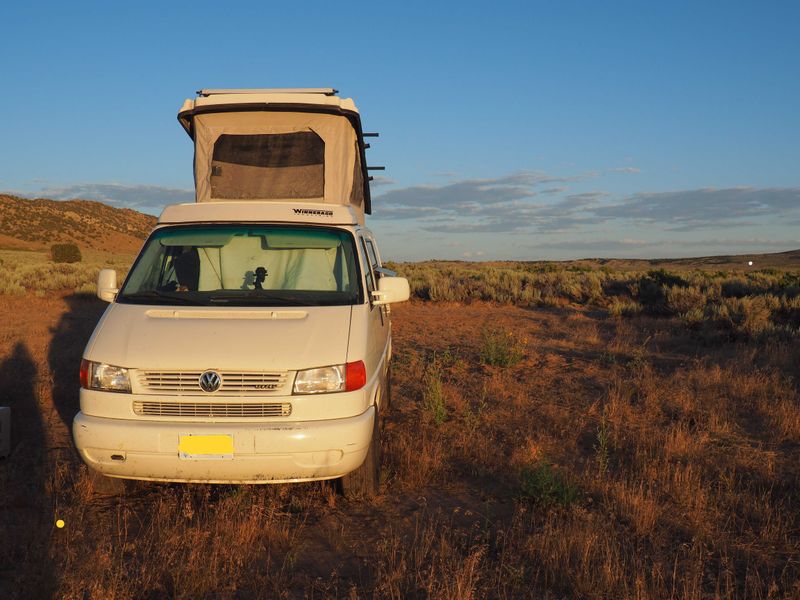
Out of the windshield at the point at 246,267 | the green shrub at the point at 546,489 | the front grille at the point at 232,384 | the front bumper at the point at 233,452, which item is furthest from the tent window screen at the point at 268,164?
the green shrub at the point at 546,489

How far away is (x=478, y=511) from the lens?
469 centimetres

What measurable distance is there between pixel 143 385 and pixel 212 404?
479mm

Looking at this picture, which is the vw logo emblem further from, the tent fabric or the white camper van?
the tent fabric

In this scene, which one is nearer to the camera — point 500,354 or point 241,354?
point 241,354

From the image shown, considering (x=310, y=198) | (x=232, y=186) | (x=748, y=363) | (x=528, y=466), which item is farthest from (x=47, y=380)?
(x=748, y=363)

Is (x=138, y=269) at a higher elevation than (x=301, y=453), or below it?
higher

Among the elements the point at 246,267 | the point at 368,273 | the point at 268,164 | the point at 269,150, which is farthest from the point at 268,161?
the point at 368,273

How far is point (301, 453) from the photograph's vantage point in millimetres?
4164

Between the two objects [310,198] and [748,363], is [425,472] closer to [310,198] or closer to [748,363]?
[310,198]

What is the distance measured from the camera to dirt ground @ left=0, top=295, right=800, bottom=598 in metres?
3.53

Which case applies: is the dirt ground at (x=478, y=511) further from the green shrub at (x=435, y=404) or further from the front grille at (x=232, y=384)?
the front grille at (x=232, y=384)

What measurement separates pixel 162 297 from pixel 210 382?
1078 mm

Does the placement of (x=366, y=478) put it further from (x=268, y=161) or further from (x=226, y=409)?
(x=268, y=161)

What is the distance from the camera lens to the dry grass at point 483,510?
3527 mm
